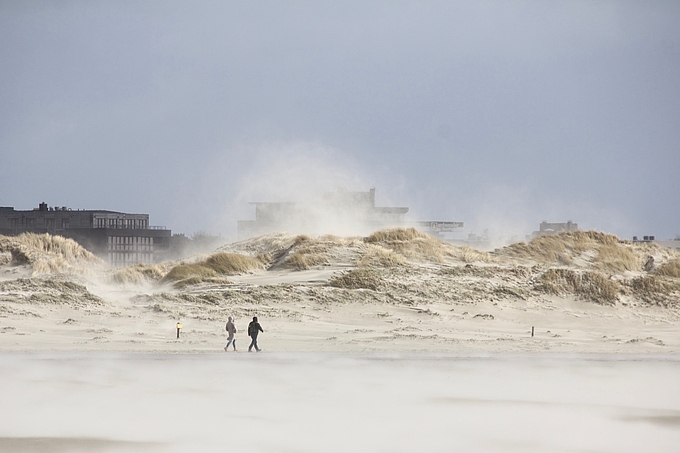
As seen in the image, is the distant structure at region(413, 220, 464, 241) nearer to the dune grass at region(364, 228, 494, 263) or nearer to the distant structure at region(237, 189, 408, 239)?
the distant structure at region(237, 189, 408, 239)

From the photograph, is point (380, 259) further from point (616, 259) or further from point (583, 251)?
point (616, 259)

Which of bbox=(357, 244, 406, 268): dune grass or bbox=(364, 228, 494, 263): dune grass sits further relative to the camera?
bbox=(364, 228, 494, 263): dune grass

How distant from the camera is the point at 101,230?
218 feet

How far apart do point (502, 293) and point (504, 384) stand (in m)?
13.5

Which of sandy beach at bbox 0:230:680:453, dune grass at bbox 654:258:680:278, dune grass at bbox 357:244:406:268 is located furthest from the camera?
dune grass at bbox 654:258:680:278

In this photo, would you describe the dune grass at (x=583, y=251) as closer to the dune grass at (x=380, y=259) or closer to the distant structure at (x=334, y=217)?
the dune grass at (x=380, y=259)

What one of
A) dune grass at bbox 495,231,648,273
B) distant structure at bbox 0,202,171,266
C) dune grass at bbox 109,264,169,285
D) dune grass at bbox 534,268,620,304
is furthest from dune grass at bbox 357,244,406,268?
distant structure at bbox 0,202,171,266

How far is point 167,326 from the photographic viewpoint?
1013 inches

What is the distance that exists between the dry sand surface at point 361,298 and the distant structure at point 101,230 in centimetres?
2375

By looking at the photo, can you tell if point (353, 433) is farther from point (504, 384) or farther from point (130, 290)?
point (130, 290)

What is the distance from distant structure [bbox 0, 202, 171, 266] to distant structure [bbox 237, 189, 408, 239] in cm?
710

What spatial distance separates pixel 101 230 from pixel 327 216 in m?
16.7

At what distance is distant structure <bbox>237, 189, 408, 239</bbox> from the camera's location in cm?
6538

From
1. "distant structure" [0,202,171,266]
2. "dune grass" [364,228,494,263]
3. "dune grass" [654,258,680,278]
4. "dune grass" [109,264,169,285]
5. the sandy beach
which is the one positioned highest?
"distant structure" [0,202,171,266]
